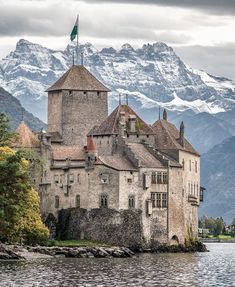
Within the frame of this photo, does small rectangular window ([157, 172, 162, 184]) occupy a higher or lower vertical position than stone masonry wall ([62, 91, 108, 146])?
lower

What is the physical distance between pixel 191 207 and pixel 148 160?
16.9 m

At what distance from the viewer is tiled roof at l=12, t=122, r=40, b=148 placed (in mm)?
184875

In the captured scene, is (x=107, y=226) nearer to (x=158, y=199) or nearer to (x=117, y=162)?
(x=117, y=162)

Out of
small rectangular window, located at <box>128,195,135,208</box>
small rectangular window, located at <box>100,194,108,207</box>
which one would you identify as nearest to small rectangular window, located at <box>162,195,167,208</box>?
small rectangular window, located at <box>128,195,135,208</box>

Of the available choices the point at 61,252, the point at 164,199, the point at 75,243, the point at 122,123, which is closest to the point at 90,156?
the point at 122,123

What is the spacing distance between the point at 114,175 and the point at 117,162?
3.02m

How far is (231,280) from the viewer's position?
12250cm

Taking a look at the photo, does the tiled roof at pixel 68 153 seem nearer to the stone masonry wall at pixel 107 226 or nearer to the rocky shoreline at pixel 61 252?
the stone masonry wall at pixel 107 226

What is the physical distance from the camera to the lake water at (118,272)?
114 meters

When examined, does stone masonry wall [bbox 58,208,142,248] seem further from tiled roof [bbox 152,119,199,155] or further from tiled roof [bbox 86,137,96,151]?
tiled roof [bbox 152,119,199,155]

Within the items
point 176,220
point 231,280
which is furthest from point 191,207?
point 231,280

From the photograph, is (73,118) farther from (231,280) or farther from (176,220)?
(231,280)

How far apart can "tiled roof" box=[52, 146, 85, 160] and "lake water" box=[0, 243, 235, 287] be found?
2455 cm

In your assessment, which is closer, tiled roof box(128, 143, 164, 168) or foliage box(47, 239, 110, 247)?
foliage box(47, 239, 110, 247)
